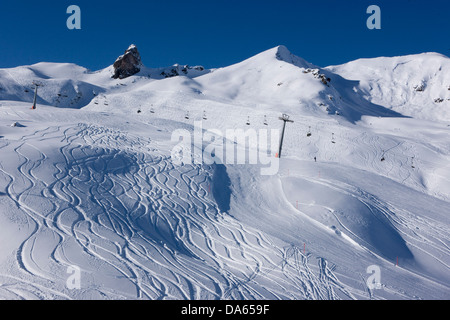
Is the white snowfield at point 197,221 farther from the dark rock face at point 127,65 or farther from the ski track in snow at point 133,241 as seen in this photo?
the dark rock face at point 127,65

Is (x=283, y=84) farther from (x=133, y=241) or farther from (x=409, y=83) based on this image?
(x=133, y=241)

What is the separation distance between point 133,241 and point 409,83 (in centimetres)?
9634

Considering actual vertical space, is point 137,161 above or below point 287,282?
above

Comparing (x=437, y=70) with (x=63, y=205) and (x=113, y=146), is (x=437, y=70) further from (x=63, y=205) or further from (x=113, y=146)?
(x=63, y=205)

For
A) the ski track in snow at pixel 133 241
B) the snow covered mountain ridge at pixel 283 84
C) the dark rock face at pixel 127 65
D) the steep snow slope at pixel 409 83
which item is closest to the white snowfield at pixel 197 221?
the ski track in snow at pixel 133 241

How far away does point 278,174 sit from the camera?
1828cm

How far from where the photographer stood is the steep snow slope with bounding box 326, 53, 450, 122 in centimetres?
6950

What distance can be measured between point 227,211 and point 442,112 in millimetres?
75002

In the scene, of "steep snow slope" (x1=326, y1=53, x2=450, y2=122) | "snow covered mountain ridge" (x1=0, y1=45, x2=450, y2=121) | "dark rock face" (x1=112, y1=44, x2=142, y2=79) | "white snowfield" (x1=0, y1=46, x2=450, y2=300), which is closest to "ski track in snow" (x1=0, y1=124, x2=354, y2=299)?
"white snowfield" (x1=0, y1=46, x2=450, y2=300)

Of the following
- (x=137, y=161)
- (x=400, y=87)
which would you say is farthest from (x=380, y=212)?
(x=400, y=87)

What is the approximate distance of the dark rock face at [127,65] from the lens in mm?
87375

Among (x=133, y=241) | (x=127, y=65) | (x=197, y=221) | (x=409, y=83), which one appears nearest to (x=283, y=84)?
(x=409, y=83)

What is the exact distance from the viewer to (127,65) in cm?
8800

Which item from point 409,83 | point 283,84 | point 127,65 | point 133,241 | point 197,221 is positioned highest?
point 127,65
